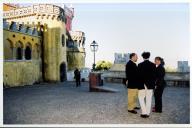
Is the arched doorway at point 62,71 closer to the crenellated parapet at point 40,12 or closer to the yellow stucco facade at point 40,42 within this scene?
the yellow stucco facade at point 40,42

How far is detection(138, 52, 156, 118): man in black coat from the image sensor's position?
8.05m

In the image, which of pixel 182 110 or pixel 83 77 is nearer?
pixel 182 110

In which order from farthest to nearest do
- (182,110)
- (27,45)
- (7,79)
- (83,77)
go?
1. (83,77)
2. (27,45)
3. (7,79)
4. (182,110)

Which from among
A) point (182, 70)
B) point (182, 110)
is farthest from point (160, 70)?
point (182, 70)

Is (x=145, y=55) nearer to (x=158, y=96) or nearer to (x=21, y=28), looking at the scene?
(x=158, y=96)

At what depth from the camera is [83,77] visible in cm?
2744

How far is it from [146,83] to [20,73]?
13.8 m

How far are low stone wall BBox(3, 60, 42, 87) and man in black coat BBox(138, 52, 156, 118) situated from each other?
1198cm

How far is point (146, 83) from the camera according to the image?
8.05 meters

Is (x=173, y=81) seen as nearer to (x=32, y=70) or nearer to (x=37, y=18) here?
(x=32, y=70)

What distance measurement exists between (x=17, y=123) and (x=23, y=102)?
10.6ft

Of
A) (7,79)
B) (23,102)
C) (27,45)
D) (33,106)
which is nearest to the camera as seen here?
(33,106)

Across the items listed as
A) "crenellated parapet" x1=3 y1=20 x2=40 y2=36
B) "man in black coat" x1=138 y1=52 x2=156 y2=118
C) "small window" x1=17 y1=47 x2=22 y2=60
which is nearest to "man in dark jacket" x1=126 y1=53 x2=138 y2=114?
"man in black coat" x1=138 y1=52 x2=156 y2=118

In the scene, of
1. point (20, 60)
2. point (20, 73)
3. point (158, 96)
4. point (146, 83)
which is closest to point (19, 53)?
point (20, 60)
